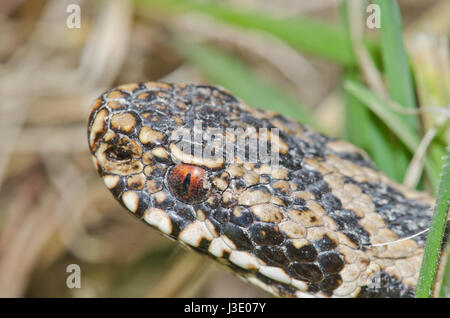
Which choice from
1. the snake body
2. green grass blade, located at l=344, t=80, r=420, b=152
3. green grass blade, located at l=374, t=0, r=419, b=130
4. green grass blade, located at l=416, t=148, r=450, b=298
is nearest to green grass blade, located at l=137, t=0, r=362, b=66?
green grass blade, located at l=374, t=0, r=419, b=130

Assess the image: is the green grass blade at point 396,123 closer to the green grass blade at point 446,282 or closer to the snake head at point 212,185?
the snake head at point 212,185

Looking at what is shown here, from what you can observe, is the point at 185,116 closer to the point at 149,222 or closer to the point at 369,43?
the point at 149,222

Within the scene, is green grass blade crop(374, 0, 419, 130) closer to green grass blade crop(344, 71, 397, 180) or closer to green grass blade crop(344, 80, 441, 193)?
green grass blade crop(344, 80, 441, 193)

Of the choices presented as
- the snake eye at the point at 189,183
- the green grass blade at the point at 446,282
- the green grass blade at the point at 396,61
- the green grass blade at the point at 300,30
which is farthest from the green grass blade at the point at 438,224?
the green grass blade at the point at 300,30

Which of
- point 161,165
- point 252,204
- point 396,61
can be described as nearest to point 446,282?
point 252,204

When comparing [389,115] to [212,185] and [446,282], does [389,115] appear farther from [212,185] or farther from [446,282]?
[212,185]

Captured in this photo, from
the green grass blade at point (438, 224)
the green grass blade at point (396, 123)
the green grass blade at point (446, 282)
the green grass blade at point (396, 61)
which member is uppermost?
the green grass blade at point (396, 61)
